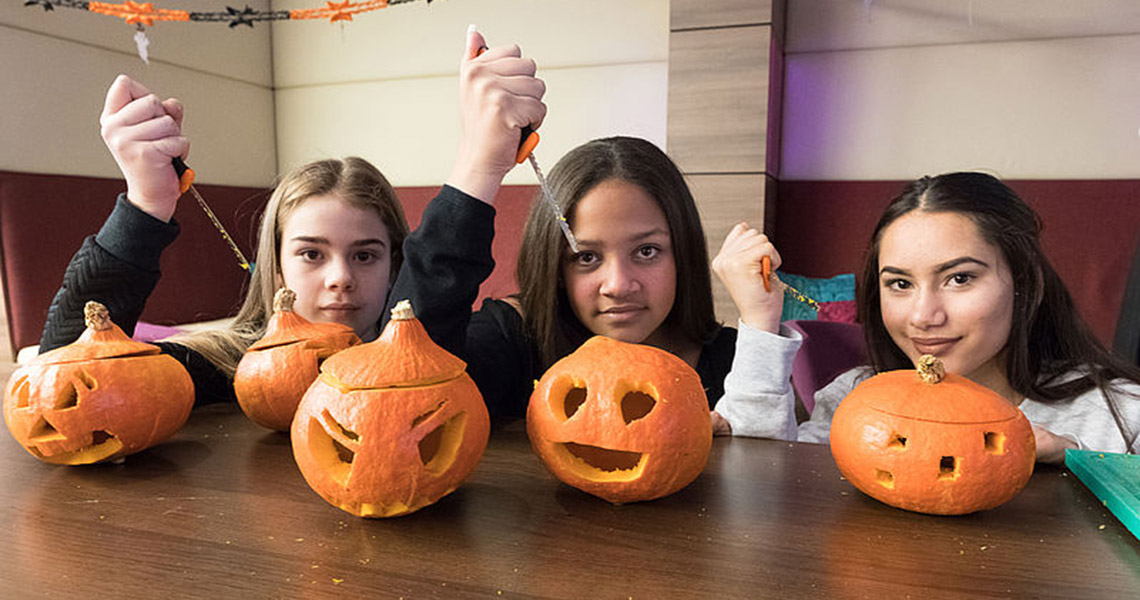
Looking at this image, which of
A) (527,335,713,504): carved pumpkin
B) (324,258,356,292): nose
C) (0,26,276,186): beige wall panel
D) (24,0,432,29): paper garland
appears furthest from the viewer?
(0,26,276,186): beige wall panel

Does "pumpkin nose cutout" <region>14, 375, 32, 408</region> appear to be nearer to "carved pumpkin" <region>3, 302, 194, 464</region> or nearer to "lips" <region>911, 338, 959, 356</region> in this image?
"carved pumpkin" <region>3, 302, 194, 464</region>

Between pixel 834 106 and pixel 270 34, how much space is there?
119 inches

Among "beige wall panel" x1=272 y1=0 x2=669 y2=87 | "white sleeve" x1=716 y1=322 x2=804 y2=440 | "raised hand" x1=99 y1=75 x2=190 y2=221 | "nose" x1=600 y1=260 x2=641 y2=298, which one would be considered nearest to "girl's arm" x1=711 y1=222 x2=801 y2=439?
"white sleeve" x1=716 y1=322 x2=804 y2=440

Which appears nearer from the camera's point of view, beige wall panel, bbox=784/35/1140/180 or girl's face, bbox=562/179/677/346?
girl's face, bbox=562/179/677/346

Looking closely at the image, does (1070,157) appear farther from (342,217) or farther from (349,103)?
(349,103)

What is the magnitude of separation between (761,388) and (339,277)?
0.69 metres

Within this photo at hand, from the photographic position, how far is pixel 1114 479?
554 millimetres

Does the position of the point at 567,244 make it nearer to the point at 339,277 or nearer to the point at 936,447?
the point at 339,277

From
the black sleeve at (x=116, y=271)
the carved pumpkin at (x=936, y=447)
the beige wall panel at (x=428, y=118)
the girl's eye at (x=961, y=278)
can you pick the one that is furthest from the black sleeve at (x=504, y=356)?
the beige wall panel at (x=428, y=118)

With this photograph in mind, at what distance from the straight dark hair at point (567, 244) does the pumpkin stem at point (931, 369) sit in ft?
2.03

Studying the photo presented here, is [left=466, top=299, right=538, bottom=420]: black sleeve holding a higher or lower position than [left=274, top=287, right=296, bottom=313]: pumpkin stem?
lower

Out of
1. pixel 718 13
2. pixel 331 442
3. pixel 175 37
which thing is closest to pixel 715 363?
pixel 331 442

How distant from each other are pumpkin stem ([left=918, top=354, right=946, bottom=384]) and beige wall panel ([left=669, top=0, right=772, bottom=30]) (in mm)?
2376

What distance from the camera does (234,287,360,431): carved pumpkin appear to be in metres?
0.70
